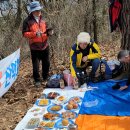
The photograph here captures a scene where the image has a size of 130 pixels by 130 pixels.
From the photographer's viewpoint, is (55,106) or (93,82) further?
(93,82)

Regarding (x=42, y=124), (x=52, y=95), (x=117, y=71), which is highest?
(x=117, y=71)

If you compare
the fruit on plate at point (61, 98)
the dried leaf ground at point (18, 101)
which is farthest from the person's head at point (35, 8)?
the fruit on plate at point (61, 98)

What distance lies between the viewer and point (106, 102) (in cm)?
427

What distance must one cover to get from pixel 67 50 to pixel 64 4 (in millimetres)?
1045

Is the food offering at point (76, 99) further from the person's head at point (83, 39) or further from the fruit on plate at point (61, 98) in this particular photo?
the person's head at point (83, 39)

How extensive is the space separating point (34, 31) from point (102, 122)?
193 centimetres

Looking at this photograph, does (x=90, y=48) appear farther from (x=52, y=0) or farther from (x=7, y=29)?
(x=7, y=29)

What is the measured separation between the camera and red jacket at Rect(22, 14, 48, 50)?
4.83m

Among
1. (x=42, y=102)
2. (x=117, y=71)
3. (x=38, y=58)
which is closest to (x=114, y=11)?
(x=117, y=71)

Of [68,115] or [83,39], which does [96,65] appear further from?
[68,115]

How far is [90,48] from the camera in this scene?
499 cm

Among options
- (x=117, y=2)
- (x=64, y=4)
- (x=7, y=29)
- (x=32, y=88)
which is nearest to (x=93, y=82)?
(x=32, y=88)

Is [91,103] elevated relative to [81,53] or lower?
lower

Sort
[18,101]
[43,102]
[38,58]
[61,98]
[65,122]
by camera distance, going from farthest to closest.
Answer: [38,58]
[18,101]
[61,98]
[43,102]
[65,122]
